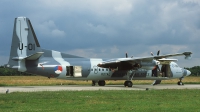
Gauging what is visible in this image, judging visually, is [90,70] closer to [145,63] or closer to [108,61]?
[108,61]

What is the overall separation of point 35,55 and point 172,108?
17548 mm

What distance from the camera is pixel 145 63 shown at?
109 feet

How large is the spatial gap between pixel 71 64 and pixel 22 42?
5.40 m

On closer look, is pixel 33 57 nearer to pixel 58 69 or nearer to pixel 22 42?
pixel 22 42

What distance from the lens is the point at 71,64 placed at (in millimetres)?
32125

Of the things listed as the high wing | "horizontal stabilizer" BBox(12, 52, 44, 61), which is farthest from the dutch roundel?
the high wing

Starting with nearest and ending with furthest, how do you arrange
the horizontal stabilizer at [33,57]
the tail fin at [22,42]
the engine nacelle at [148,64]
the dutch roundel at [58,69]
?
the horizontal stabilizer at [33,57]
the tail fin at [22,42]
the dutch roundel at [58,69]
the engine nacelle at [148,64]

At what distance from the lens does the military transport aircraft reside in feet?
99.5

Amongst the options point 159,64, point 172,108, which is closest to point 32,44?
point 159,64

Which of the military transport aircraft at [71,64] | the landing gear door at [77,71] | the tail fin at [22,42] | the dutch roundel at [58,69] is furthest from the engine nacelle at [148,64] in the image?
the tail fin at [22,42]

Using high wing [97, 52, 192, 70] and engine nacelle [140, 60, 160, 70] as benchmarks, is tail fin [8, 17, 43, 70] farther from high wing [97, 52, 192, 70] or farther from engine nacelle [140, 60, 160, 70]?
engine nacelle [140, 60, 160, 70]

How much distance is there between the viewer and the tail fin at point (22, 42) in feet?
99.3

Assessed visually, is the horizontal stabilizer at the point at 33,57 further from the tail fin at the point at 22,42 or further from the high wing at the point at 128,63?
the high wing at the point at 128,63

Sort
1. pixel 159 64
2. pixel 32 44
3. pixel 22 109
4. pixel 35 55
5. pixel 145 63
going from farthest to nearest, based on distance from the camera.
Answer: pixel 159 64 < pixel 145 63 < pixel 32 44 < pixel 35 55 < pixel 22 109
